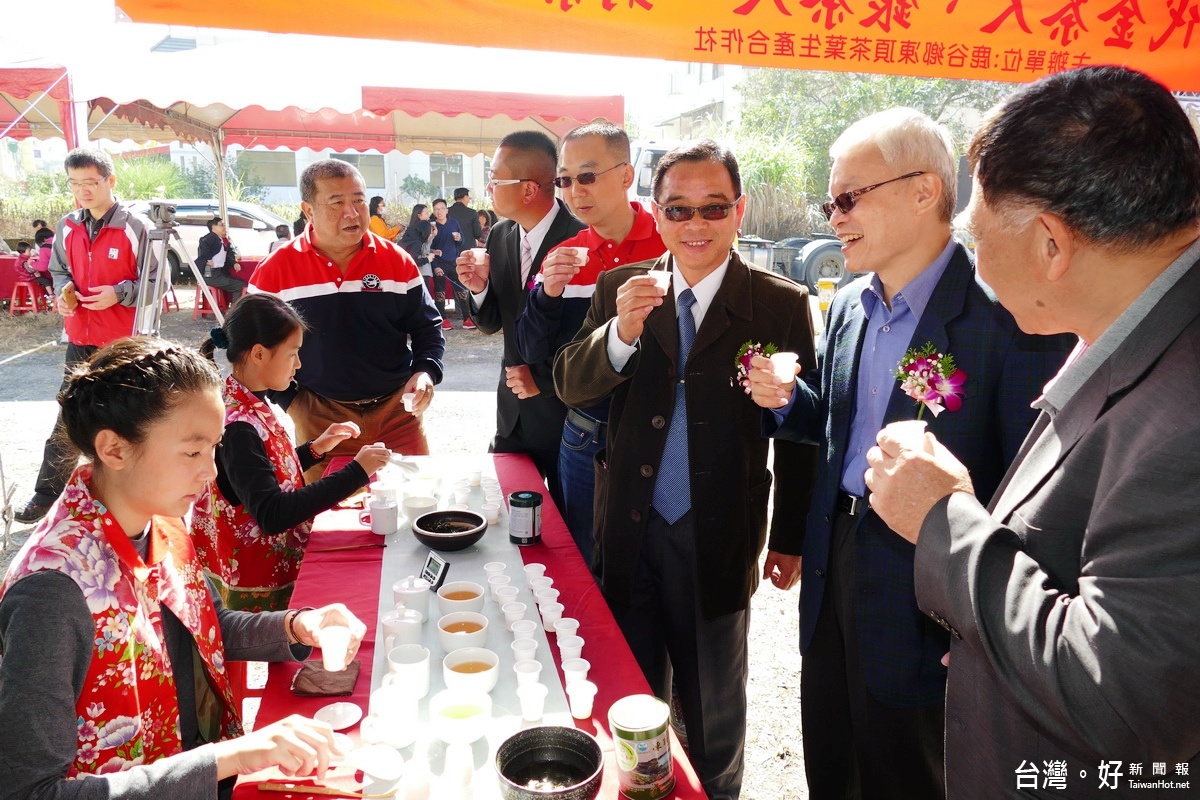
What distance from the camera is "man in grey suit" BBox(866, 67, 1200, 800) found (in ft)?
3.18

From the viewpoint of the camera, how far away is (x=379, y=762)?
133 centimetres

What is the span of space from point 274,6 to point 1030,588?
95.6 inches

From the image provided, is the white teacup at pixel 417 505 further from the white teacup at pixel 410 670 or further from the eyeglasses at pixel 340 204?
the eyeglasses at pixel 340 204

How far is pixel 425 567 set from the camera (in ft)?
6.84

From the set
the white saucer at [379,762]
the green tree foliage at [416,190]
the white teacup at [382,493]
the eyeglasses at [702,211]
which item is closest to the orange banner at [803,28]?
the eyeglasses at [702,211]

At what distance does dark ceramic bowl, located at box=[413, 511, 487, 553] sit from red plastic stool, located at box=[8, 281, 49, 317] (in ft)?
41.3

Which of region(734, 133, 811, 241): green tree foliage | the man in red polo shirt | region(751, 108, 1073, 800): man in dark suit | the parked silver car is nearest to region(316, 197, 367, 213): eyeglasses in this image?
the man in red polo shirt

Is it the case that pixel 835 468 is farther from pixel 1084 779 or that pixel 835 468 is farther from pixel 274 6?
pixel 274 6

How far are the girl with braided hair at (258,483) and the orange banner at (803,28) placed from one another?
929 mm

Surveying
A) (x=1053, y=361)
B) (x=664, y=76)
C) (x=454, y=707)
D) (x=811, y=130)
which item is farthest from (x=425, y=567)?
(x=664, y=76)

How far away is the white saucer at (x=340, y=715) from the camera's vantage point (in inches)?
58.8

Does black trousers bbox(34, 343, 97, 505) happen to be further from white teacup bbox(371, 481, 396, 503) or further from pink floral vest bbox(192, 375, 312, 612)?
white teacup bbox(371, 481, 396, 503)

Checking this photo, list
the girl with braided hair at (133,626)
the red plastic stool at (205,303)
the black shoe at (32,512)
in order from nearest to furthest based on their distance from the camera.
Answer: the girl with braided hair at (133,626) → the black shoe at (32,512) → the red plastic stool at (205,303)

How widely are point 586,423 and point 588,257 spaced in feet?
2.49
